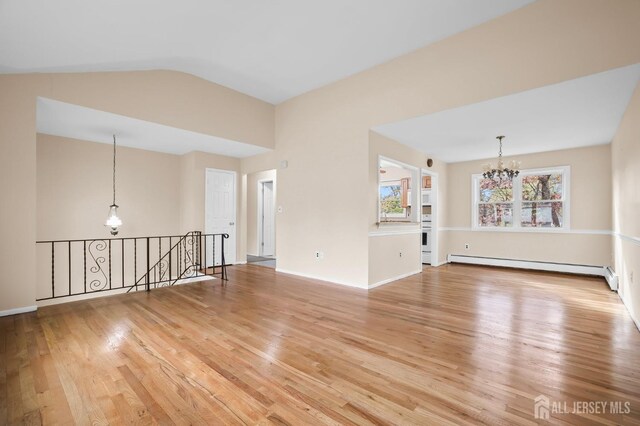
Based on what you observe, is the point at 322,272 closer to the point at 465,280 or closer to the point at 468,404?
the point at 465,280

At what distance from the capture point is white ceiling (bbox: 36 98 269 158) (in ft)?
13.9

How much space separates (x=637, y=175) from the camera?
3240mm

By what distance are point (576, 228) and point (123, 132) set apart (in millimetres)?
8995

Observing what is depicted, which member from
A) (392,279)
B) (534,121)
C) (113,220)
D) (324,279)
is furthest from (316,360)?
(113,220)

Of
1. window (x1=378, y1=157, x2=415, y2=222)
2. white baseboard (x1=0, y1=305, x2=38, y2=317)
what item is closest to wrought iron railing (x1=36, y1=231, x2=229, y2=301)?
white baseboard (x1=0, y1=305, x2=38, y2=317)

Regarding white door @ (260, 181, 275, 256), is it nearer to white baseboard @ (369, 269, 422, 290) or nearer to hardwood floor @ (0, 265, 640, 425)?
white baseboard @ (369, 269, 422, 290)

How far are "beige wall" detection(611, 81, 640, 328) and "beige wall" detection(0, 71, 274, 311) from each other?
236 inches

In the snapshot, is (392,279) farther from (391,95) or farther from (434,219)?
(391,95)

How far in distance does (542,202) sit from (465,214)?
5.23 ft

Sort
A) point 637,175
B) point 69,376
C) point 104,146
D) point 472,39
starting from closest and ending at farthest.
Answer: point 69,376, point 637,175, point 472,39, point 104,146

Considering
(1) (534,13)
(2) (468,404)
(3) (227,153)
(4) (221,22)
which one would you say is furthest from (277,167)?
(2) (468,404)

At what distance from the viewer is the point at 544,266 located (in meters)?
6.43

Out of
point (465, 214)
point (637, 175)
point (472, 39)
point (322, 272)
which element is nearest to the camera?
point (637, 175)

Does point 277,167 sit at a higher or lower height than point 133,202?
higher
